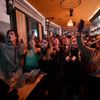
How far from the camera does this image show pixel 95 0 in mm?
5645

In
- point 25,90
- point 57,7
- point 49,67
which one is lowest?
point 25,90

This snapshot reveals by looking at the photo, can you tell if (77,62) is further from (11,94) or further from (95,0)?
(95,0)

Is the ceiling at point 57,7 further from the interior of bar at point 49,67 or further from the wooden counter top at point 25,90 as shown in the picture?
the wooden counter top at point 25,90

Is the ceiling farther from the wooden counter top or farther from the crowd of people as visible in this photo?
the wooden counter top

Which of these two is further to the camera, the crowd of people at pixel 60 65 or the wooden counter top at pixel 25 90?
the crowd of people at pixel 60 65

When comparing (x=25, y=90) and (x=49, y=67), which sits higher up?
(x=49, y=67)

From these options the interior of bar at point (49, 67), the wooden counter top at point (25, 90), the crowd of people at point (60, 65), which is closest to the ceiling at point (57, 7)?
the interior of bar at point (49, 67)

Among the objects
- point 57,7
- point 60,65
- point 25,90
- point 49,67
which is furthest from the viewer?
point 57,7

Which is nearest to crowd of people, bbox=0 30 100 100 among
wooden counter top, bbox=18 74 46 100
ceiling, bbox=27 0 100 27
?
wooden counter top, bbox=18 74 46 100

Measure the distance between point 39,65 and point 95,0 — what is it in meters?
3.40

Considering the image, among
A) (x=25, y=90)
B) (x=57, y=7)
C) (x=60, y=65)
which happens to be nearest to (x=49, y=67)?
(x=60, y=65)

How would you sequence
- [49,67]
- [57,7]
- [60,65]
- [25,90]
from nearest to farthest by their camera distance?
1. [25,90]
2. [49,67]
3. [60,65]
4. [57,7]

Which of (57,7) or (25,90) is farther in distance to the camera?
(57,7)

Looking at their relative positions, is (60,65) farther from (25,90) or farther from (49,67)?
(25,90)
